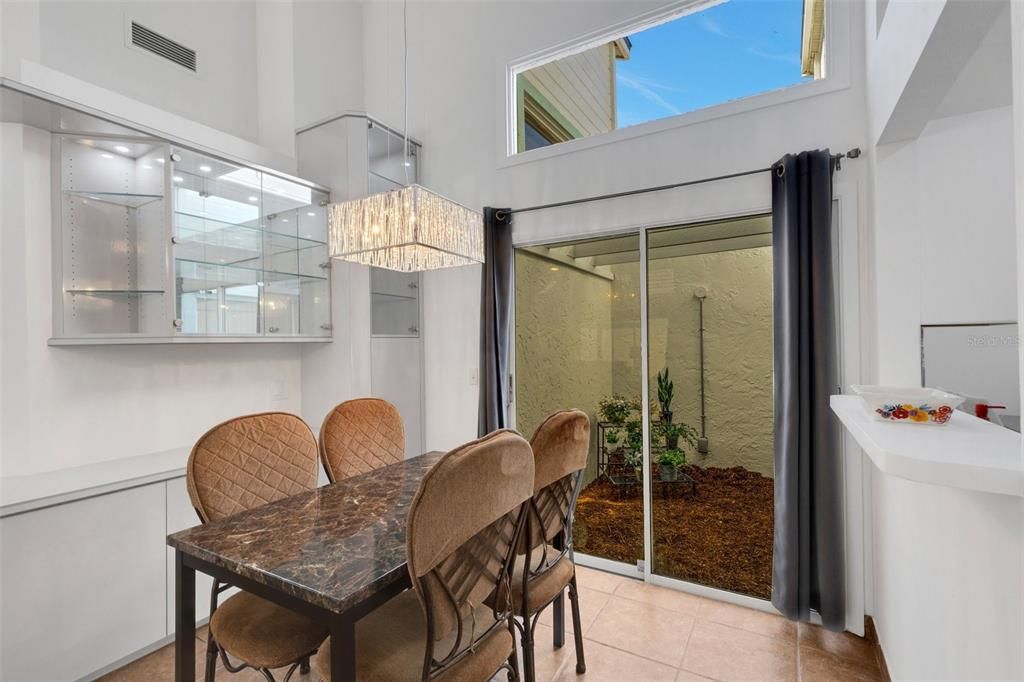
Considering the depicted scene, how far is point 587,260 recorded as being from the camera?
3.01 m

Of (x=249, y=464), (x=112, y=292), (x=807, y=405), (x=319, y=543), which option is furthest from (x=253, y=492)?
(x=807, y=405)

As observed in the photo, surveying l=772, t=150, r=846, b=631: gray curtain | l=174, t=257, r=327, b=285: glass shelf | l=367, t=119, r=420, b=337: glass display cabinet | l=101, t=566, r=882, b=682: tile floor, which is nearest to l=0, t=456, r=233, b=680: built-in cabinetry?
l=101, t=566, r=882, b=682: tile floor

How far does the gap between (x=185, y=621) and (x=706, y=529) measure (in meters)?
2.40

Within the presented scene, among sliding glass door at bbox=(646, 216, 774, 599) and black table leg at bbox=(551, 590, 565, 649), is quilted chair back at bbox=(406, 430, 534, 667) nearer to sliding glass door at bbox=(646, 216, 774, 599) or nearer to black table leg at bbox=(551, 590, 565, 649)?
black table leg at bbox=(551, 590, 565, 649)

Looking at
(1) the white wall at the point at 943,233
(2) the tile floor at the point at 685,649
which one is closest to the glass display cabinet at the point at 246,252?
(2) the tile floor at the point at 685,649

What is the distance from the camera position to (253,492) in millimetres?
1868

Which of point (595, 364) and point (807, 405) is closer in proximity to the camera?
point (807, 405)

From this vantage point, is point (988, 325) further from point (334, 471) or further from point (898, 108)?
point (334, 471)

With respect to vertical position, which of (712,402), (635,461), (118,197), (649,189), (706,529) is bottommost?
(706,529)

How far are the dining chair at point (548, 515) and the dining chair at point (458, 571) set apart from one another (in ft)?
0.67

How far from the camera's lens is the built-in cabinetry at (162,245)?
228 centimetres

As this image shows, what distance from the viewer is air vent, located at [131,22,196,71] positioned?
2.72 meters

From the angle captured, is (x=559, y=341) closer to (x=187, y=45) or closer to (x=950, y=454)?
(x=950, y=454)

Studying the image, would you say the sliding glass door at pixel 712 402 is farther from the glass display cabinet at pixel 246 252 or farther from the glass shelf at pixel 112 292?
the glass shelf at pixel 112 292
